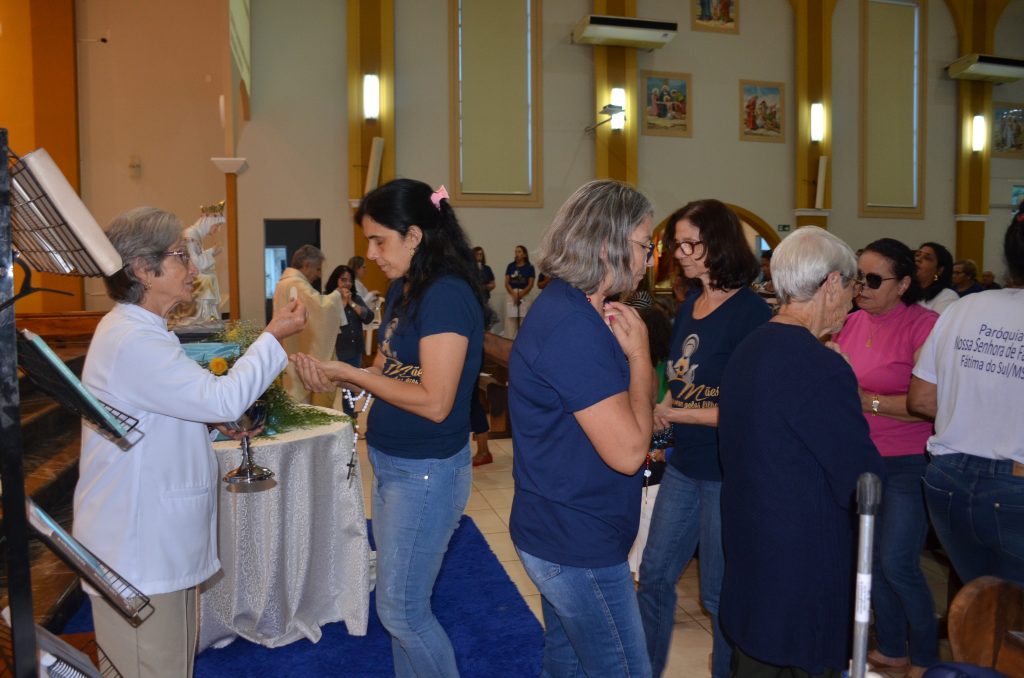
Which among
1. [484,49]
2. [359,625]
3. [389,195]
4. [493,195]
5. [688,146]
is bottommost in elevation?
Result: [359,625]

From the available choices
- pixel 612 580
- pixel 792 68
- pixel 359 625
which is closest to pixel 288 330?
pixel 612 580

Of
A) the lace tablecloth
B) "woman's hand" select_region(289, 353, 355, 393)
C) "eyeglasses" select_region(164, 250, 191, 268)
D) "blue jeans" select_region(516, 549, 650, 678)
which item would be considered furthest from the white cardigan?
the lace tablecloth

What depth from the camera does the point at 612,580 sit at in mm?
1659

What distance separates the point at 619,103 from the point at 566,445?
1183cm

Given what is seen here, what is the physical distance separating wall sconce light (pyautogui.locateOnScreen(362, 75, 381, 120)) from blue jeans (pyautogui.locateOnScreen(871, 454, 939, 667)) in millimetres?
10272

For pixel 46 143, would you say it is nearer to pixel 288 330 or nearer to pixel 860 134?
pixel 288 330

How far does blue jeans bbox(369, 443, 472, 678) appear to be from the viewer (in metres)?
2.06

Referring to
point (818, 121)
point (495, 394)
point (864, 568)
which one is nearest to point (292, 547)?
point (864, 568)

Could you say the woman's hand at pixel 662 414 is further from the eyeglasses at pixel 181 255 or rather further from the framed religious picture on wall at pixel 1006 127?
the framed religious picture on wall at pixel 1006 127

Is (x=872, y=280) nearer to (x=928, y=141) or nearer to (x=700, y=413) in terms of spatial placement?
(x=700, y=413)

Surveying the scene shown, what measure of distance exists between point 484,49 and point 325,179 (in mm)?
3257

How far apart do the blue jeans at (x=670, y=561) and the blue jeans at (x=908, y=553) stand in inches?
28.6

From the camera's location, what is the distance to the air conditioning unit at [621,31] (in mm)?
12117

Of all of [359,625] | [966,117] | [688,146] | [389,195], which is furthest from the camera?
[966,117]
